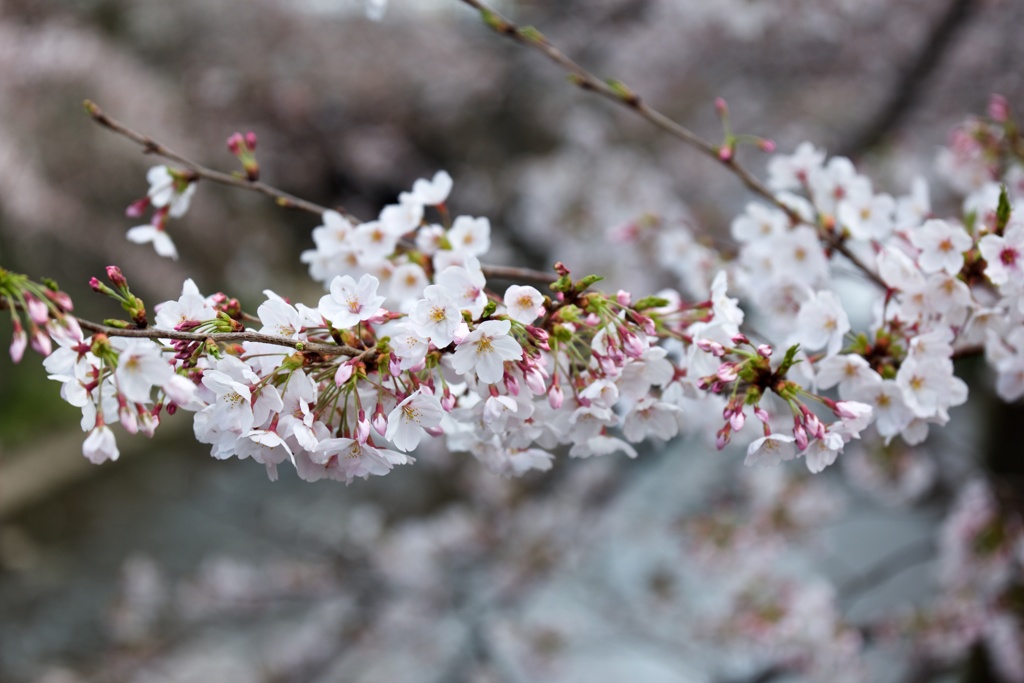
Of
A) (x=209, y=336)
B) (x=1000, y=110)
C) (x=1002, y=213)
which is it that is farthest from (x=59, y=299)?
(x=1000, y=110)

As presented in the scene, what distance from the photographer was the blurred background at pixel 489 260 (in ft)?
12.1

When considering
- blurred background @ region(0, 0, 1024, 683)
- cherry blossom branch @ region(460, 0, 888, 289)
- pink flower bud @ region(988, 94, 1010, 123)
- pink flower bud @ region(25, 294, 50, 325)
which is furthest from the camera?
blurred background @ region(0, 0, 1024, 683)

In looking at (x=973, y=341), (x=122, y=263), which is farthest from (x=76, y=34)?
(x=973, y=341)

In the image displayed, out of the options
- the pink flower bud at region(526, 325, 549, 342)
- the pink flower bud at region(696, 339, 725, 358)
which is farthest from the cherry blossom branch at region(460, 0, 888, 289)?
the pink flower bud at region(526, 325, 549, 342)

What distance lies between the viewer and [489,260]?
15.2 ft

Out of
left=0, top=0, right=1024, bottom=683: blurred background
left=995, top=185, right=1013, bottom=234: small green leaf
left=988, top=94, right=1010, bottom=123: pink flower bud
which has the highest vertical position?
left=988, top=94, right=1010, bottom=123: pink flower bud

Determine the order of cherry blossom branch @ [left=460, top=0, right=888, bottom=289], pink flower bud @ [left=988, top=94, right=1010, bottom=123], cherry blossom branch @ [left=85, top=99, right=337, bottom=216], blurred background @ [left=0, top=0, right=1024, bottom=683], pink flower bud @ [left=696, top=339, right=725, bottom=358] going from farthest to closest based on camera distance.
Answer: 1. blurred background @ [left=0, top=0, right=1024, bottom=683]
2. pink flower bud @ [left=988, top=94, right=1010, bottom=123]
3. cherry blossom branch @ [left=460, top=0, right=888, bottom=289]
4. cherry blossom branch @ [left=85, top=99, right=337, bottom=216]
5. pink flower bud @ [left=696, top=339, right=725, bottom=358]

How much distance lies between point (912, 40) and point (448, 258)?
13.5ft

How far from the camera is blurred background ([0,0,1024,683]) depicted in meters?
3.67

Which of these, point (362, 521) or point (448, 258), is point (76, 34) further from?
point (448, 258)

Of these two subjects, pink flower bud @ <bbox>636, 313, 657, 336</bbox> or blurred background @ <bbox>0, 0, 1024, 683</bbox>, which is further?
blurred background @ <bbox>0, 0, 1024, 683</bbox>

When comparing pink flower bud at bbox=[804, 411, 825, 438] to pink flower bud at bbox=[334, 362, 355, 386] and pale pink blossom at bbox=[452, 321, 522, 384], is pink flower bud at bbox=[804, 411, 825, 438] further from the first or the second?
pink flower bud at bbox=[334, 362, 355, 386]

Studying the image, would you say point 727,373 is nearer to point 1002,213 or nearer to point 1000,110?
point 1002,213

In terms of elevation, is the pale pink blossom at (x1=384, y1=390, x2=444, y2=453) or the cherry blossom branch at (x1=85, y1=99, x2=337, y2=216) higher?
the pale pink blossom at (x1=384, y1=390, x2=444, y2=453)
